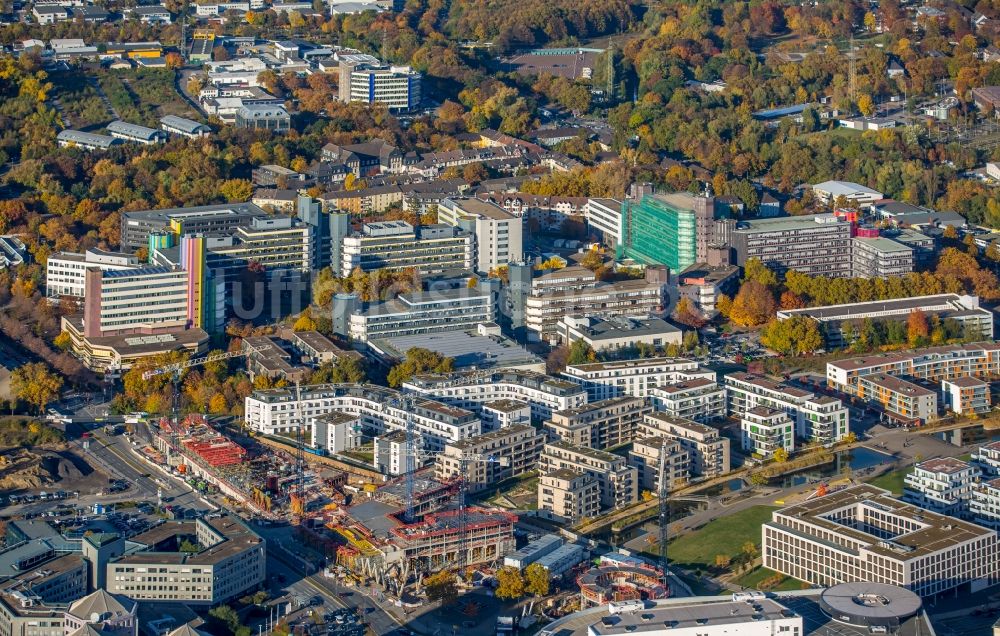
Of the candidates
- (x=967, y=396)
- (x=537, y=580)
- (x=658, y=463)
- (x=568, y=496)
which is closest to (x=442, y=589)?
(x=537, y=580)

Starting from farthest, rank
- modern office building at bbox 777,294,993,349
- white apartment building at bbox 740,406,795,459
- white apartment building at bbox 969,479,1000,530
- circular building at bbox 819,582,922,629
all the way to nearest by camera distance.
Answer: modern office building at bbox 777,294,993,349, white apartment building at bbox 740,406,795,459, white apartment building at bbox 969,479,1000,530, circular building at bbox 819,582,922,629

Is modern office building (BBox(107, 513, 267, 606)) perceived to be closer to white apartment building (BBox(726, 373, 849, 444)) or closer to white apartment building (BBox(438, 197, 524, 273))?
white apartment building (BBox(726, 373, 849, 444))

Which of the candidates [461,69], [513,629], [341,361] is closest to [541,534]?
[513,629]

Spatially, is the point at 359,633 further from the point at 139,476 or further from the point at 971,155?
the point at 971,155

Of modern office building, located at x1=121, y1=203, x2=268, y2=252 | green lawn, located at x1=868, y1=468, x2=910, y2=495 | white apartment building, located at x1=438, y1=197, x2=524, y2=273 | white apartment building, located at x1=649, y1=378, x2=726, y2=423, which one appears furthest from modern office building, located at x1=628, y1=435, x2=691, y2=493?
modern office building, located at x1=121, y1=203, x2=268, y2=252

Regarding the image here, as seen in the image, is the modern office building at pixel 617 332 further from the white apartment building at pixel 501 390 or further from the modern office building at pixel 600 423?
the modern office building at pixel 600 423
